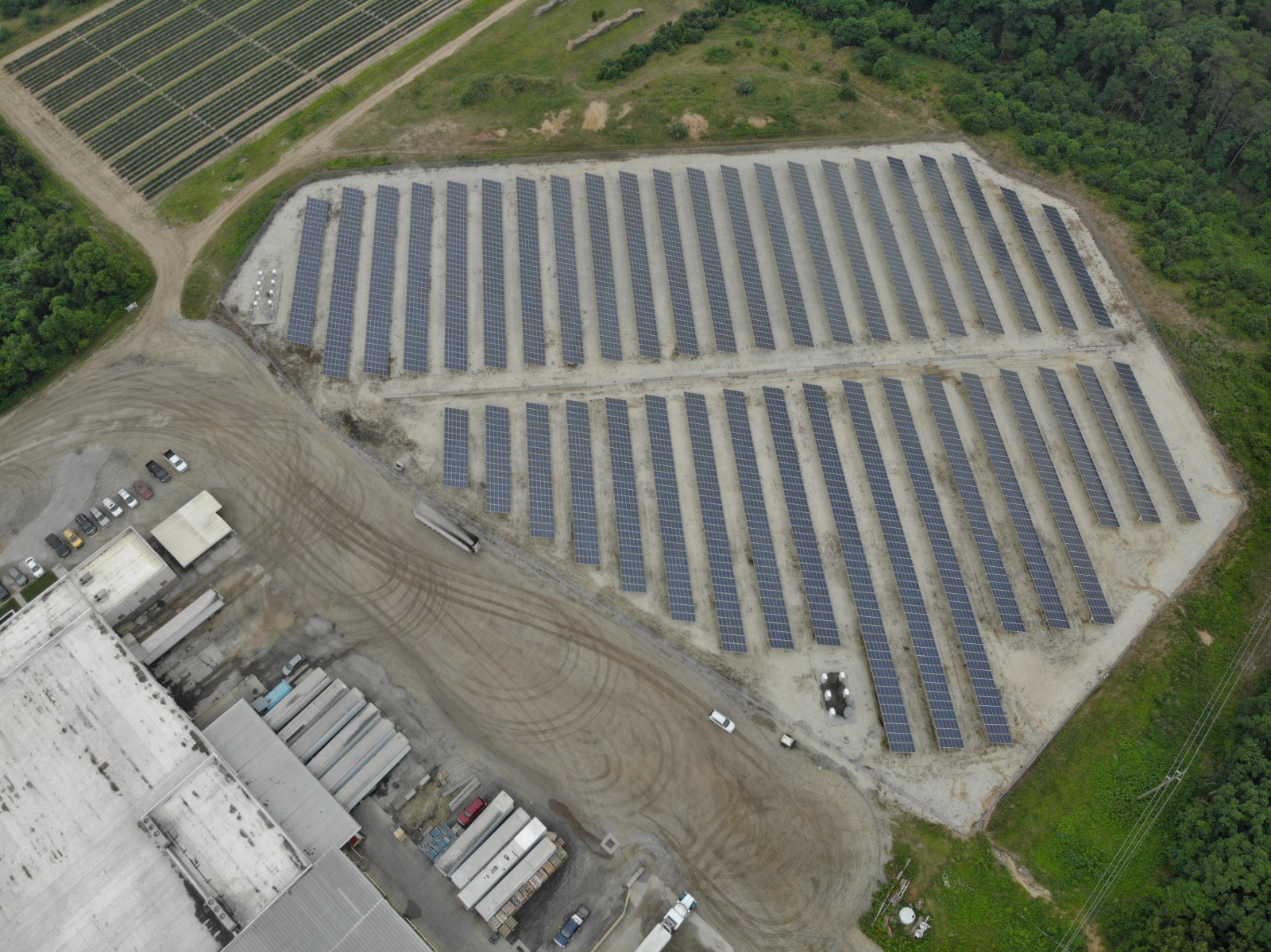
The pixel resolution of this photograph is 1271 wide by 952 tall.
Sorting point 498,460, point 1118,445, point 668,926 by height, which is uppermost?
point 498,460

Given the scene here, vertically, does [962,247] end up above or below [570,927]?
above

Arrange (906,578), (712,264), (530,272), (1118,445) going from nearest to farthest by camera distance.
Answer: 1. (906,578)
2. (1118,445)
3. (530,272)
4. (712,264)

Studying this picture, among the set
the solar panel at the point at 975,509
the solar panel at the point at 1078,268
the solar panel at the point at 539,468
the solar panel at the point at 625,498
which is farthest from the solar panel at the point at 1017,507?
the solar panel at the point at 539,468

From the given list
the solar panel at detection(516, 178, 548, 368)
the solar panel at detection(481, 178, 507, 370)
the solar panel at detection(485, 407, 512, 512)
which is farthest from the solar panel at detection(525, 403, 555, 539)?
the solar panel at detection(481, 178, 507, 370)

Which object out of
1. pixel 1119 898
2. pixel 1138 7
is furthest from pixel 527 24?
pixel 1119 898

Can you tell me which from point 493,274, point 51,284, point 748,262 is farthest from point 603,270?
point 51,284

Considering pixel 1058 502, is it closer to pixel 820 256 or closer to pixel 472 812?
pixel 820 256
